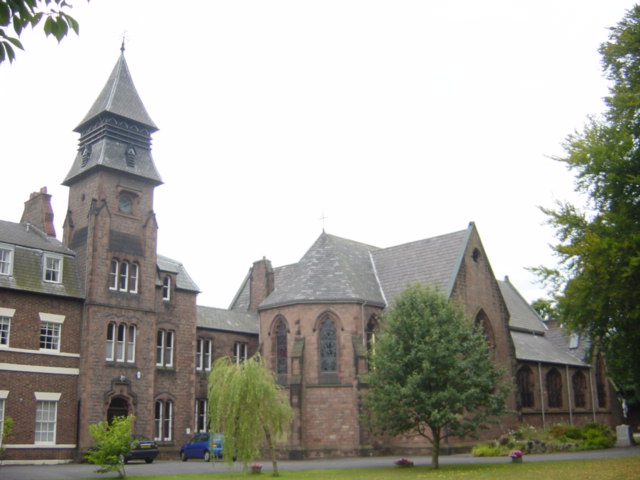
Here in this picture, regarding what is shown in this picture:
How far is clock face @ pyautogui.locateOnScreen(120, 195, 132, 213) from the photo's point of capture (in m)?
39.6

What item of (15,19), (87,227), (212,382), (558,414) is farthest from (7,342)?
(558,414)

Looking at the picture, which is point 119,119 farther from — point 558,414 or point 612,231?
point 558,414

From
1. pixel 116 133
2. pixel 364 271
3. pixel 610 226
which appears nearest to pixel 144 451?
pixel 364 271

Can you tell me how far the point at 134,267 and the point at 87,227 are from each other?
11.8ft

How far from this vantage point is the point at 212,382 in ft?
82.1

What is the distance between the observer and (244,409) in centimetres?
2400

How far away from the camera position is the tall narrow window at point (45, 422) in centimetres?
3312

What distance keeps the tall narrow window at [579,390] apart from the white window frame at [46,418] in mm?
37194

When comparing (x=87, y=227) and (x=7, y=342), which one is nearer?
(x=7, y=342)

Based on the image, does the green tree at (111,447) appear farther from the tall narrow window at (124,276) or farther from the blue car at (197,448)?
the tall narrow window at (124,276)

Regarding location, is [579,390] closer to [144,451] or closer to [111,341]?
[144,451]

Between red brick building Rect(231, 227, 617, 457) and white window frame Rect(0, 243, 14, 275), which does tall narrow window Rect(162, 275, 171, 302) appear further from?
white window frame Rect(0, 243, 14, 275)

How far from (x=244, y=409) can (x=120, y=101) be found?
24.3 m

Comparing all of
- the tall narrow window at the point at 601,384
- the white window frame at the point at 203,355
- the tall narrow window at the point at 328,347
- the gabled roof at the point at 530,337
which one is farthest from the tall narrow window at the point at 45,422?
the tall narrow window at the point at 601,384
